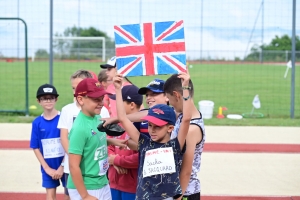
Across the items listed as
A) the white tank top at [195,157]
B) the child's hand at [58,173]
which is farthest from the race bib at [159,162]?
the child's hand at [58,173]

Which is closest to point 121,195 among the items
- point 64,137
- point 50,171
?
point 64,137

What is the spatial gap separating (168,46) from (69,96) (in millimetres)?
18089

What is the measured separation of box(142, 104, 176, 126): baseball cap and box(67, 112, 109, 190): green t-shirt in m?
0.55

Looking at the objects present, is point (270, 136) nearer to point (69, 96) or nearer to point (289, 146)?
point (289, 146)

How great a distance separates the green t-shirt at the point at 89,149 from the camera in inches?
157

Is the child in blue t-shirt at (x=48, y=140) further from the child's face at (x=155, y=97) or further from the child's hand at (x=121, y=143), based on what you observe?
the child's face at (x=155, y=97)

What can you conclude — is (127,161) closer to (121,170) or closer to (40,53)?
(121,170)

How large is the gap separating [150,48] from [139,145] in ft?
2.47

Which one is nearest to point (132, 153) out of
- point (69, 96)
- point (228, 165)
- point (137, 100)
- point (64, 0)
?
point (137, 100)

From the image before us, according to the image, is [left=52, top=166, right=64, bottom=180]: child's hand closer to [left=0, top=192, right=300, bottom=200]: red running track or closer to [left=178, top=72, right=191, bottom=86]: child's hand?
[left=0, top=192, right=300, bottom=200]: red running track

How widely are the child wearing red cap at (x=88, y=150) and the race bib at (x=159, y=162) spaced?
54cm

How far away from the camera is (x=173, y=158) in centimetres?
373

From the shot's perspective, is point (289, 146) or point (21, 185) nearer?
point (21, 185)

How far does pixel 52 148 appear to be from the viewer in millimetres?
5523
